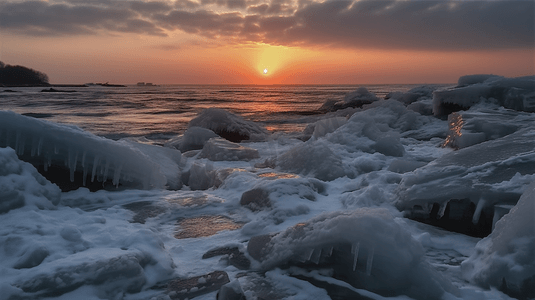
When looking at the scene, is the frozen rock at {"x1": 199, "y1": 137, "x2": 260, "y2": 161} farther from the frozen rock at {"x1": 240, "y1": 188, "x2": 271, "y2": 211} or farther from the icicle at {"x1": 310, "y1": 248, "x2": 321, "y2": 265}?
the icicle at {"x1": 310, "y1": 248, "x2": 321, "y2": 265}

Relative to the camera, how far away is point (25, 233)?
282 cm

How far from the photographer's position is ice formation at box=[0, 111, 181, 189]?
14.0ft

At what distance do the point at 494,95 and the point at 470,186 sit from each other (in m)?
9.12

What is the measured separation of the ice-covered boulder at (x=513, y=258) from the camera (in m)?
2.10

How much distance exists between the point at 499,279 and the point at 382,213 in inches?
30.8

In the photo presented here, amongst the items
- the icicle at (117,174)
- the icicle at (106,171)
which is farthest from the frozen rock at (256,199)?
the icicle at (106,171)

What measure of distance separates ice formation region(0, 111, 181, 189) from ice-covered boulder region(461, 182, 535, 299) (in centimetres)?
405

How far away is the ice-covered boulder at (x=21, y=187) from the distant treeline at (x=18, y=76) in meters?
96.5

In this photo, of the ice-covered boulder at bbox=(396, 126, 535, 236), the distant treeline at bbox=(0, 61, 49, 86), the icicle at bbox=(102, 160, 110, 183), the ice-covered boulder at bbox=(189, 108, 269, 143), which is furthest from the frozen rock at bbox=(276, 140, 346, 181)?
the distant treeline at bbox=(0, 61, 49, 86)

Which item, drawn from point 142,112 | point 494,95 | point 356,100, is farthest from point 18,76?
point 494,95

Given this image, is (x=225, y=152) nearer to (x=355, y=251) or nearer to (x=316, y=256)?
(x=316, y=256)

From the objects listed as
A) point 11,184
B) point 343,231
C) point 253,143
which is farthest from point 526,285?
point 253,143

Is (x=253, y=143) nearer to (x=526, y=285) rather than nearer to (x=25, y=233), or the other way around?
(x=25, y=233)

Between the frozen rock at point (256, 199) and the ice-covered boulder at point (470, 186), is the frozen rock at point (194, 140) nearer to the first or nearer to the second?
the frozen rock at point (256, 199)
